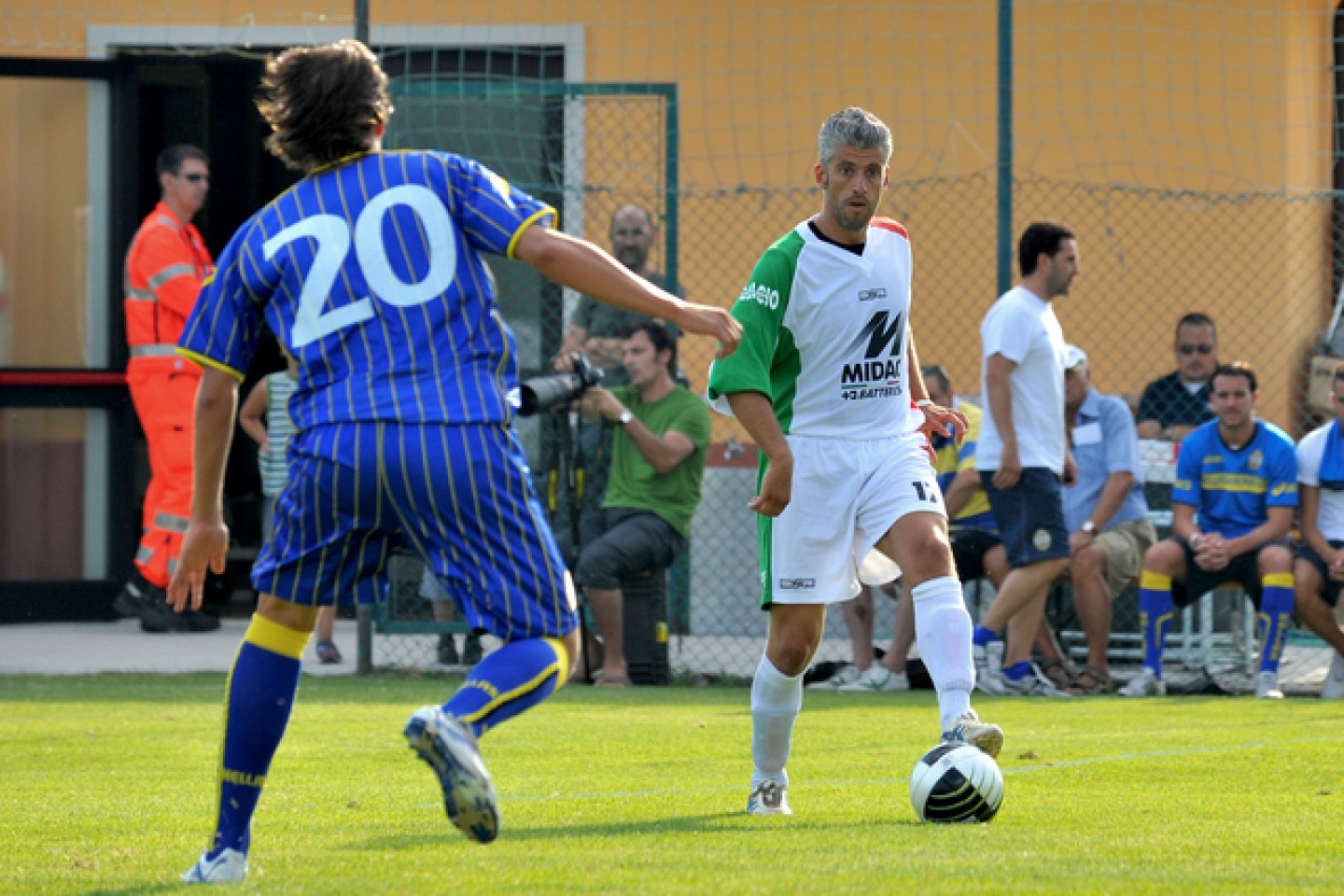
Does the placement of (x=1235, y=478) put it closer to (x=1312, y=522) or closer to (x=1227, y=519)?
(x=1227, y=519)

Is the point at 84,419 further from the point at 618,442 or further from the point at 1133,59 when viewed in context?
the point at 1133,59

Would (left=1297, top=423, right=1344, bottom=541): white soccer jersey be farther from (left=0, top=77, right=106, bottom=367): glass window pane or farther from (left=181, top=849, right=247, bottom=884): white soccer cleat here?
(left=0, top=77, right=106, bottom=367): glass window pane

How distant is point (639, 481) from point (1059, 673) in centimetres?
236

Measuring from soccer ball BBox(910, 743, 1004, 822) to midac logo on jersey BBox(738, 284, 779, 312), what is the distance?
132 cm

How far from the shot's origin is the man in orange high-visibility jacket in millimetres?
12211

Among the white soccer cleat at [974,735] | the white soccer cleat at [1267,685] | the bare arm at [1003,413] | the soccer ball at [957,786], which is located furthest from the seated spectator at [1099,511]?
the soccer ball at [957,786]

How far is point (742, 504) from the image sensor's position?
41.7ft

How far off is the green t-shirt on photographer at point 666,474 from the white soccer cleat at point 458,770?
6752 mm

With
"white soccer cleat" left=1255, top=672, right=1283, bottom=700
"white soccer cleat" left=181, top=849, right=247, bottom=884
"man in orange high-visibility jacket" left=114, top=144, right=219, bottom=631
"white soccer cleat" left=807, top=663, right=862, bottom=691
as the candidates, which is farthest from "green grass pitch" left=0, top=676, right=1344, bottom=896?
"man in orange high-visibility jacket" left=114, top=144, right=219, bottom=631

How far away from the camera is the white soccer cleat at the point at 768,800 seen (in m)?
5.71

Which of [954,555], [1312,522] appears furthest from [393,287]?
[1312,522]

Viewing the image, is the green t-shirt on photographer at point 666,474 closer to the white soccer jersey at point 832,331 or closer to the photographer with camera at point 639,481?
the photographer with camera at point 639,481

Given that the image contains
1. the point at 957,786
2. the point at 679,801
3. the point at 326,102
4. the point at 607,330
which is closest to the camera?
the point at 326,102

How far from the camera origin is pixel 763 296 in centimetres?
579
